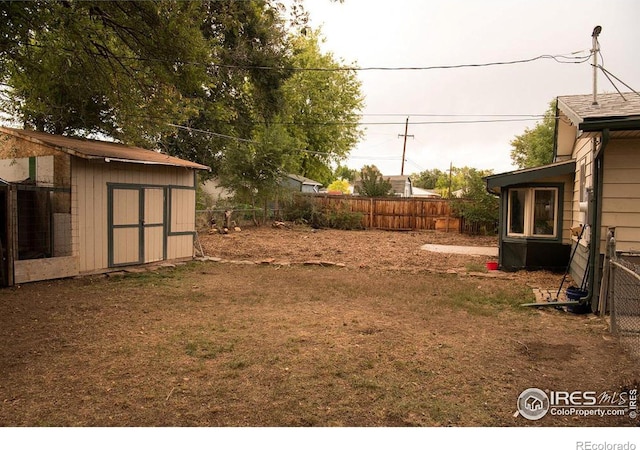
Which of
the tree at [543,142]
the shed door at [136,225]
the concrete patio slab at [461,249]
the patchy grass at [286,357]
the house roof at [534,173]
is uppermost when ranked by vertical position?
the tree at [543,142]

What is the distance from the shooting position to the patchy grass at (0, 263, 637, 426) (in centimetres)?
307

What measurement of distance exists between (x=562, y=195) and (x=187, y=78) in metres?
8.47

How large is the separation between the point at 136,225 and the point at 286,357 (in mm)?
6563

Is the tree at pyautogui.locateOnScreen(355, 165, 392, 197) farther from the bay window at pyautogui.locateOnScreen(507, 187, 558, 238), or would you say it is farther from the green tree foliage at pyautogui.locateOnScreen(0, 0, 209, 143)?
the green tree foliage at pyautogui.locateOnScreen(0, 0, 209, 143)

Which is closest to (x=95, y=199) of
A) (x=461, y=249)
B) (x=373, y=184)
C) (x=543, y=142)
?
(x=461, y=249)

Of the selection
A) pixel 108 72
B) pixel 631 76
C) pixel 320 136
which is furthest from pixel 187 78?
pixel 320 136

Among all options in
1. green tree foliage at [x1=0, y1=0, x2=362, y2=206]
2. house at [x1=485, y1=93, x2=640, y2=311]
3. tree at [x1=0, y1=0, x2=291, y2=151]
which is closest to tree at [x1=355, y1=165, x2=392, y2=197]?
green tree foliage at [x1=0, y1=0, x2=362, y2=206]

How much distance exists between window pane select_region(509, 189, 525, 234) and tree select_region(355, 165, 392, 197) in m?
13.2

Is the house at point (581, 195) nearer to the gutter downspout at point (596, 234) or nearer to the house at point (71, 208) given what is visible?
the gutter downspout at point (596, 234)

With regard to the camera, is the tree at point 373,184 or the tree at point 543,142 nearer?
the tree at point 373,184

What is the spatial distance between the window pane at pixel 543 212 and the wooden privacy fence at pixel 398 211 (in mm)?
11086

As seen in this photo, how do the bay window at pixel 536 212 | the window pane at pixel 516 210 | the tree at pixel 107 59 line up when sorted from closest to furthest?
the tree at pixel 107 59 → the bay window at pixel 536 212 → the window pane at pixel 516 210

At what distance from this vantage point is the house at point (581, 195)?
19.8ft

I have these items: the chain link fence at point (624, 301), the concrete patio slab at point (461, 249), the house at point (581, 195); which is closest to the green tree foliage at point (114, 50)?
the house at point (581, 195)
